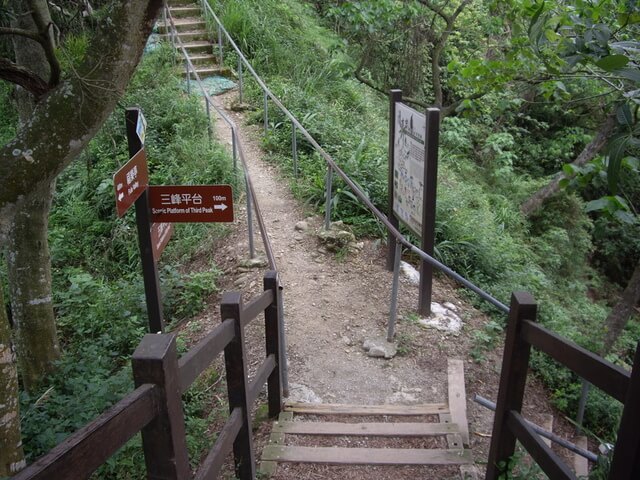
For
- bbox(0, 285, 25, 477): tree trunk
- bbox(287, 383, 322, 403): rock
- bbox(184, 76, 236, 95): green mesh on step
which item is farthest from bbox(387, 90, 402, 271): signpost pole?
bbox(184, 76, 236, 95): green mesh on step

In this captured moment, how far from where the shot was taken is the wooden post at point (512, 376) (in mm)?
2512

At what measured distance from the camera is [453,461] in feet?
10.7

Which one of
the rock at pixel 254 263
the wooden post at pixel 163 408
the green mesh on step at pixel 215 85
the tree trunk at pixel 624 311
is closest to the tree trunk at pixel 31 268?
the rock at pixel 254 263

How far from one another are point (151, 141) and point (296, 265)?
14.1 feet

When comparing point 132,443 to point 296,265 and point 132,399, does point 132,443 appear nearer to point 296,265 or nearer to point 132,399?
point 132,399

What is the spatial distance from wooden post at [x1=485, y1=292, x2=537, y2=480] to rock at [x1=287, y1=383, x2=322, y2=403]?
150 cm

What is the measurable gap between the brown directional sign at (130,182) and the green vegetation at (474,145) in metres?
2.43

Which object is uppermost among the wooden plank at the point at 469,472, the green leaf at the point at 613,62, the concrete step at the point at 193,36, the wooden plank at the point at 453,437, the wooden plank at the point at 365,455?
the concrete step at the point at 193,36

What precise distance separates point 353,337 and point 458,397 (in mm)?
1076

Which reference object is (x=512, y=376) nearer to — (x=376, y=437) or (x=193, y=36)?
(x=376, y=437)

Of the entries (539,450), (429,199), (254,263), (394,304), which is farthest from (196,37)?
(539,450)

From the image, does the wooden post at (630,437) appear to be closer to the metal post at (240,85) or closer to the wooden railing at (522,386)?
the wooden railing at (522,386)

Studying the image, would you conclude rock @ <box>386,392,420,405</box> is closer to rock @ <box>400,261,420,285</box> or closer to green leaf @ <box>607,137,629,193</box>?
rock @ <box>400,261,420,285</box>

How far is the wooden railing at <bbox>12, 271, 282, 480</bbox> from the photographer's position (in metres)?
1.36
